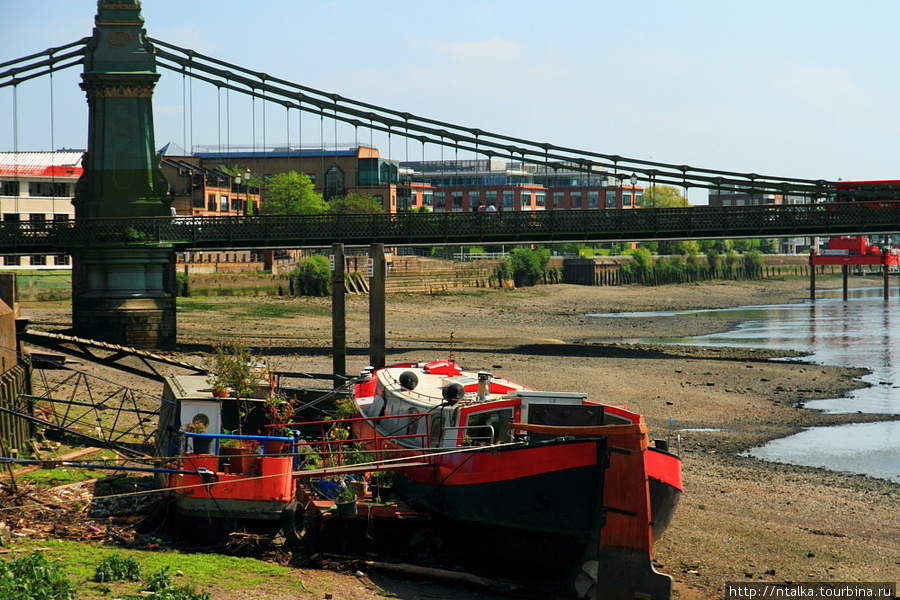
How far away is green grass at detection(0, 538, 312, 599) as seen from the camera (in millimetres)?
13219

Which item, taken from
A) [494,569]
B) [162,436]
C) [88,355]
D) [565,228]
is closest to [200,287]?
[565,228]

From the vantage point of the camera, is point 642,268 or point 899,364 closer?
point 899,364

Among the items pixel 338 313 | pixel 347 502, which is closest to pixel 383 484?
pixel 347 502

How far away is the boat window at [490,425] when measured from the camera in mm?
17156

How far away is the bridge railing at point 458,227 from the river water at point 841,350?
7016 millimetres

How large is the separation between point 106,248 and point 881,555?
34.9 meters

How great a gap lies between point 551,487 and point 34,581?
7.57 metres

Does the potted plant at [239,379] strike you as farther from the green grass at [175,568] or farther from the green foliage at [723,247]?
the green foliage at [723,247]

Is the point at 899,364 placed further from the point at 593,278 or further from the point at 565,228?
the point at 593,278

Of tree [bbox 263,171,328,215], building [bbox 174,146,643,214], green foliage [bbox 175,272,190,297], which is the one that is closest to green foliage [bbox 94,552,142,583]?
green foliage [bbox 175,272,190,297]

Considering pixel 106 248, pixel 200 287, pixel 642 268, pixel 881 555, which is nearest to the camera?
pixel 881 555

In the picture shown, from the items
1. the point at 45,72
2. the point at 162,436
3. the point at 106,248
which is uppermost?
the point at 45,72

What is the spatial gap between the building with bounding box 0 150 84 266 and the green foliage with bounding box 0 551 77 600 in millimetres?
65795

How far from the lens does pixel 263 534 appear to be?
54.6 feet
